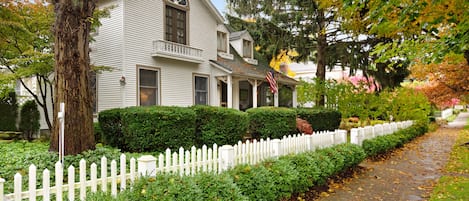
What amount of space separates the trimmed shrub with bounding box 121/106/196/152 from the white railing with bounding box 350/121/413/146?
15.2 ft

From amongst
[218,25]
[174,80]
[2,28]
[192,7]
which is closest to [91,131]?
[2,28]

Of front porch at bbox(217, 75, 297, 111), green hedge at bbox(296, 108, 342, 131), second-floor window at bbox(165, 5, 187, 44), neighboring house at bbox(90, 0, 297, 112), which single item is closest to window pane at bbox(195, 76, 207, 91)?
neighboring house at bbox(90, 0, 297, 112)

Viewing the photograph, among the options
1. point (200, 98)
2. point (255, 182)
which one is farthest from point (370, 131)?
point (200, 98)

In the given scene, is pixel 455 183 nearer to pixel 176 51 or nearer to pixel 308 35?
pixel 176 51

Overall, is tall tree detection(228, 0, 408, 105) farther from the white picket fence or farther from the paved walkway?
the white picket fence

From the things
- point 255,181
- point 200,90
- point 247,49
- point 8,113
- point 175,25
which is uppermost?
point 175,25

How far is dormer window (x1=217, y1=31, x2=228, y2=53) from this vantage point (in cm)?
1688

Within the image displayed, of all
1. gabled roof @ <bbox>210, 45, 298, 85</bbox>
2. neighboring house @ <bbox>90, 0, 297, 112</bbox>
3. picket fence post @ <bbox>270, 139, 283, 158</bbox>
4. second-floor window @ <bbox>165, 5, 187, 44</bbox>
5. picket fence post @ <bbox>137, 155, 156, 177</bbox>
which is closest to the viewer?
picket fence post @ <bbox>137, 155, 156, 177</bbox>

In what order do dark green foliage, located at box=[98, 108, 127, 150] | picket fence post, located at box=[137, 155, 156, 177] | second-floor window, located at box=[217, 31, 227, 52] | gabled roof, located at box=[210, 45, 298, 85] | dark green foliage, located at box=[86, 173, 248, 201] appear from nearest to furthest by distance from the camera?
dark green foliage, located at box=[86, 173, 248, 201] → picket fence post, located at box=[137, 155, 156, 177] → dark green foliage, located at box=[98, 108, 127, 150] → gabled roof, located at box=[210, 45, 298, 85] → second-floor window, located at box=[217, 31, 227, 52]

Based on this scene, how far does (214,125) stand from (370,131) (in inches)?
193

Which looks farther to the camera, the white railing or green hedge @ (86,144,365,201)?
the white railing

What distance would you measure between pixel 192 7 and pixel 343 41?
8.47 metres

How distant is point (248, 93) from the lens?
19.5m

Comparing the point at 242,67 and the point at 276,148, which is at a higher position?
the point at 242,67
